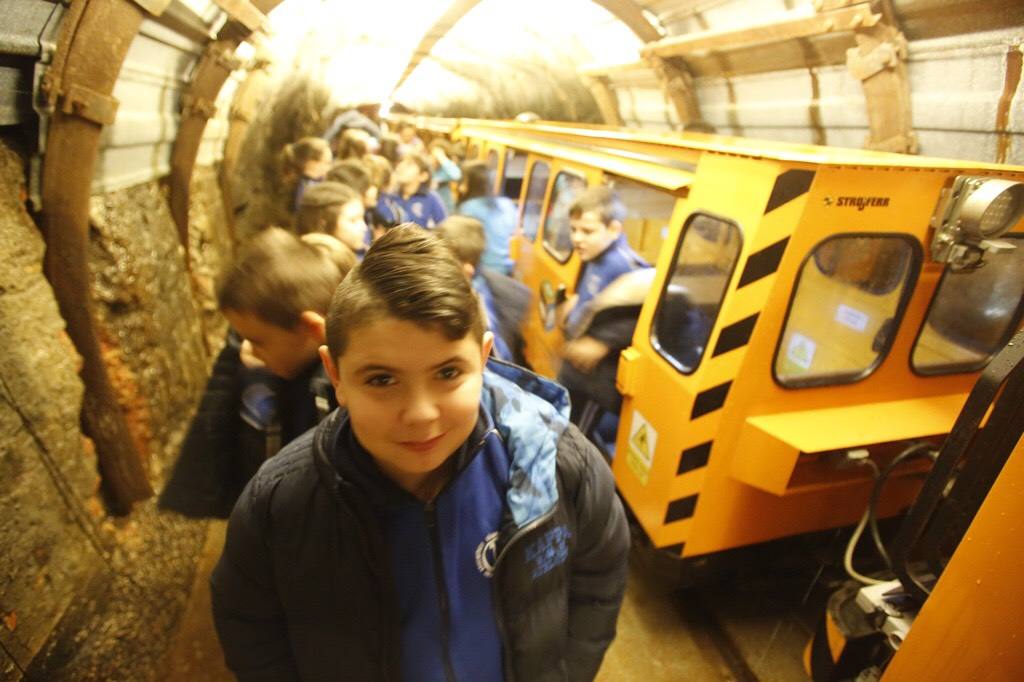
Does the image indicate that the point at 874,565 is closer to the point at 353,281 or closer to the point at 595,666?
the point at 595,666

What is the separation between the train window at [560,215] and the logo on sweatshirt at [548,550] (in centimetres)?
277

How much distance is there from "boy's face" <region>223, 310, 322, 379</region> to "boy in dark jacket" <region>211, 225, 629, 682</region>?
46cm

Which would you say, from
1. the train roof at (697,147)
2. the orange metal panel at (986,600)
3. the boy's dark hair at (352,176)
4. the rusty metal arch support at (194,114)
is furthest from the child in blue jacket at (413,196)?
the orange metal panel at (986,600)

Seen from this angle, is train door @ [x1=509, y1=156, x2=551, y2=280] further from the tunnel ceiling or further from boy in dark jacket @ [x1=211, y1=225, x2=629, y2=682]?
boy in dark jacket @ [x1=211, y1=225, x2=629, y2=682]

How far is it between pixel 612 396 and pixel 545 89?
27.7 feet

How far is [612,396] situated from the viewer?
2732mm

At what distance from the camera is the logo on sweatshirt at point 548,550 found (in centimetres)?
117

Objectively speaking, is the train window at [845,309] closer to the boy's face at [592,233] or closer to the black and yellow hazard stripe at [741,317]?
the black and yellow hazard stripe at [741,317]

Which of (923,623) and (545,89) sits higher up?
(545,89)

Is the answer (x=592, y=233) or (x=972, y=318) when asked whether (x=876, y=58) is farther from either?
(x=592, y=233)

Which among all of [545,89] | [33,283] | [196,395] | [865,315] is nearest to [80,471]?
[33,283]

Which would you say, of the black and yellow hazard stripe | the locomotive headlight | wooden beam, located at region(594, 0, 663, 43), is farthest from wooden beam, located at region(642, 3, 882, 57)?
the black and yellow hazard stripe

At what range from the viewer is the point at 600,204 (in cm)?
298

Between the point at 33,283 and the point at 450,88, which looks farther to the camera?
the point at 450,88
